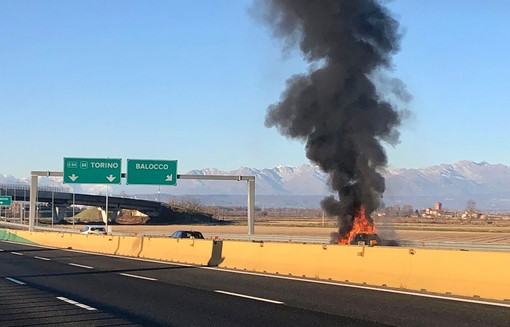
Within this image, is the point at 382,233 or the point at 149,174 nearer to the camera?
the point at 382,233

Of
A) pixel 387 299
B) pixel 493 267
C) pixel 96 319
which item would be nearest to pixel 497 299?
pixel 493 267

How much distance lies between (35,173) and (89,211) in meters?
98.5

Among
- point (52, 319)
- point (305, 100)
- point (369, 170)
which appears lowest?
point (52, 319)

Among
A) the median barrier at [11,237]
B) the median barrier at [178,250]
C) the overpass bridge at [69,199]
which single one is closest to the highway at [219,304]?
the median barrier at [178,250]

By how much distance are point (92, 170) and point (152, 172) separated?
3974 mm

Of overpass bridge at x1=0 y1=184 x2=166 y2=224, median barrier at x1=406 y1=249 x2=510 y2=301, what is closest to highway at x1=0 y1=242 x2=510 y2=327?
median barrier at x1=406 y1=249 x2=510 y2=301

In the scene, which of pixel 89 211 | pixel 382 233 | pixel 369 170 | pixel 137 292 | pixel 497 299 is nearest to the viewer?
pixel 497 299

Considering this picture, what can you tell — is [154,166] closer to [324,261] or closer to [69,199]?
[324,261]

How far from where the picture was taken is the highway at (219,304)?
9602mm

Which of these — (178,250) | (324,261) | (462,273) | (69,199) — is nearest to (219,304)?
(462,273)

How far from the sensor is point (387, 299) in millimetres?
11789

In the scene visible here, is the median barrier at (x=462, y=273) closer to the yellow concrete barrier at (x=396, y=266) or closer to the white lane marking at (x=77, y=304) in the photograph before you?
the yellow concrete barrier at (x=396, y=266)

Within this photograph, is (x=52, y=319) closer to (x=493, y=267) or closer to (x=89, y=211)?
(x=493, y=267)

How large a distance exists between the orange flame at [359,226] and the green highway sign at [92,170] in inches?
663
